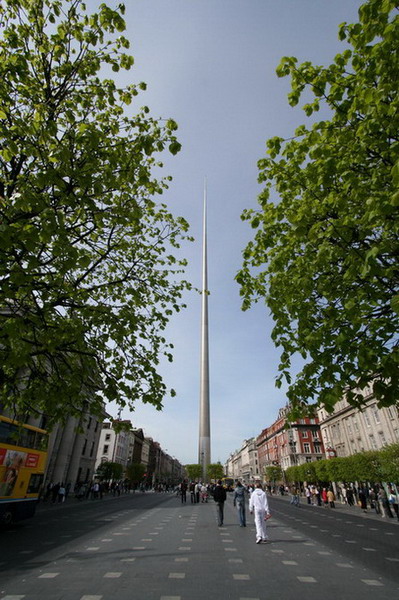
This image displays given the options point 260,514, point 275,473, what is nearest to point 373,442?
point 260,514

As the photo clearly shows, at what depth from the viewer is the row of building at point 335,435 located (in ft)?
137

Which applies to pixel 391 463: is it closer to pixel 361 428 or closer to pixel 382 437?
pixel 382 437

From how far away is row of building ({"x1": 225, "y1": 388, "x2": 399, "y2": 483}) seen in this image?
41.8m

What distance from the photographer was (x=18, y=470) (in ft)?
46.5

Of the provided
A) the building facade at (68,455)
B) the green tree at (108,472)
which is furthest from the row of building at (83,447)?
the green tree at (108,472)

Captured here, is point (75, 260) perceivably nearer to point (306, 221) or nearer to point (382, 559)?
point (306, 221)

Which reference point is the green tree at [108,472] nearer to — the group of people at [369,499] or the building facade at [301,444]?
the building facade at [301,444]

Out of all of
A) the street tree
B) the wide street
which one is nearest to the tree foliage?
the wide street

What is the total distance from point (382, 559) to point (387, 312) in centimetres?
729

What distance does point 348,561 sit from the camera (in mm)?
8523

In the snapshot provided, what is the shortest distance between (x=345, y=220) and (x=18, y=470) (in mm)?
16092

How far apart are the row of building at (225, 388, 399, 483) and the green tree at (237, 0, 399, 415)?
2.79m

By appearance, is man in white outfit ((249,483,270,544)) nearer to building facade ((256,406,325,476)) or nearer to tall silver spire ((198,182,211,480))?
building facade ((256,406,325,476))

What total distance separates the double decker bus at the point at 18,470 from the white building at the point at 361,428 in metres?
27.7
